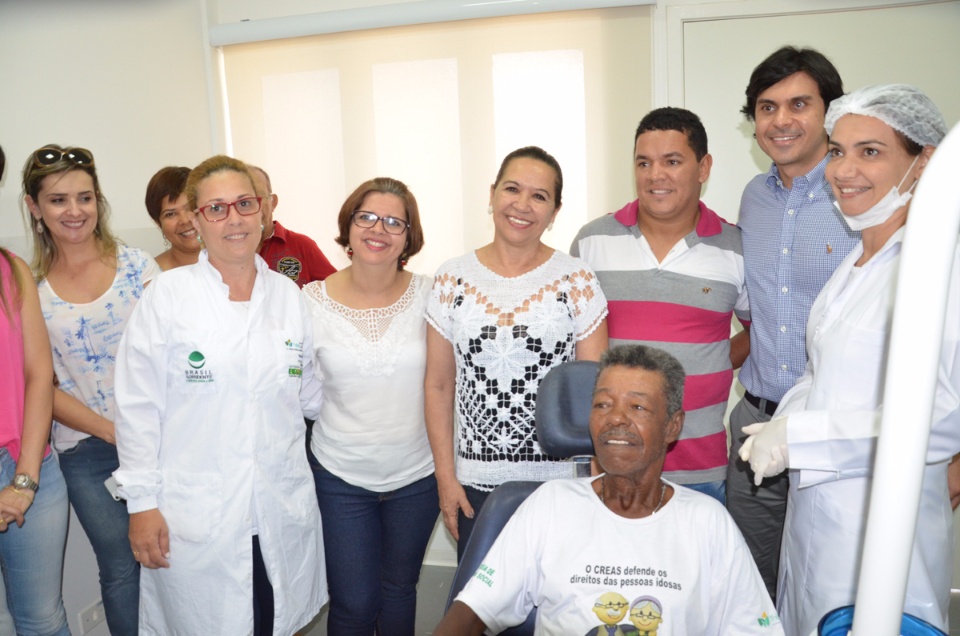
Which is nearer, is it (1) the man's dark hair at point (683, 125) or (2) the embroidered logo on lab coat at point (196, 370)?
(2) the embroidered logo on lab coat at point (196, 370)

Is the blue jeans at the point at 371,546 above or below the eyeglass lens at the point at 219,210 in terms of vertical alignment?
below

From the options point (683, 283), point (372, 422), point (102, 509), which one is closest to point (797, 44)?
point (683, 283)

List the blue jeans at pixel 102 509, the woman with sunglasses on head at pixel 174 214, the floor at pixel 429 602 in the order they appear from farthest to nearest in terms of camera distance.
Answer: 1. the floor at pixel 429 602
2. the woman with sunglasses on head at pixel 174 214
3. the blue jeans at pixel 102 509

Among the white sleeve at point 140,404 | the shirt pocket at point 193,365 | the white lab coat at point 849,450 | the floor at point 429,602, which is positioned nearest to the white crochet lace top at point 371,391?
the shirt pocket at point 193,365

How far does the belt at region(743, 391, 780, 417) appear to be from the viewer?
7.25ft

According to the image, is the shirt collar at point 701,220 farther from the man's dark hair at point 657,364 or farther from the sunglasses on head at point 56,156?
the sunglasses on head at point 56,156

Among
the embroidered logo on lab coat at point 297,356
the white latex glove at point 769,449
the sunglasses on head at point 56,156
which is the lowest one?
the white latex glove at point 769,449

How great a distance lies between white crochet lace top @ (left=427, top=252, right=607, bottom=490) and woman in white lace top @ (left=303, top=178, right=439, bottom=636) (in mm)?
176

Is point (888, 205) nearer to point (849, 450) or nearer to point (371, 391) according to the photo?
point (849, 450)

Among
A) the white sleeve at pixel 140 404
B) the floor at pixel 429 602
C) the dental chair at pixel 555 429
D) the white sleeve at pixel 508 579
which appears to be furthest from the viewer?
the floor at pixel 429 602

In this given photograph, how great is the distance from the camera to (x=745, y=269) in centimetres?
222

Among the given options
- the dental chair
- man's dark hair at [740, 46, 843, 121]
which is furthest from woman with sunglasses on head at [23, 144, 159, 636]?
man's dark hair at [740, 46, 843, 121]

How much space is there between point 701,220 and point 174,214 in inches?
74.5

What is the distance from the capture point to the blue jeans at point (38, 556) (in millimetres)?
2004
